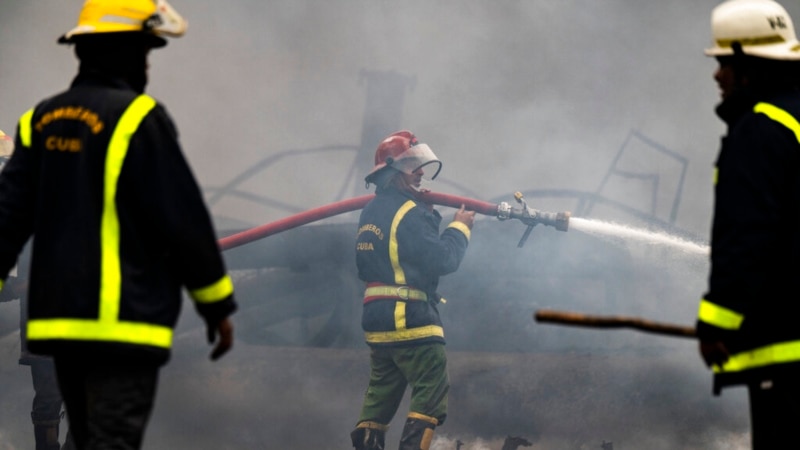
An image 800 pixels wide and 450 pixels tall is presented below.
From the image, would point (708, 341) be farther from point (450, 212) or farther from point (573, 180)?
point (573, 180)

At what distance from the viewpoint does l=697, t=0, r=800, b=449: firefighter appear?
9.55 feet

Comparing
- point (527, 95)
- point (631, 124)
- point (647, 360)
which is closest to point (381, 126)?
point (527, 95)

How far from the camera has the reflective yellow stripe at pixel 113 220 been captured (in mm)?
2887

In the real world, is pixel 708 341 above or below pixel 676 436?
above

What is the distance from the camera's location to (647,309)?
9133mm

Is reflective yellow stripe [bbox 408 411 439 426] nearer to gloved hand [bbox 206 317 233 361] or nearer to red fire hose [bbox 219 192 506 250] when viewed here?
red fire hose [bbox 219 192 506 250]

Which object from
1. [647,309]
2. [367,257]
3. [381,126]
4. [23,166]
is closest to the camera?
[23,166]

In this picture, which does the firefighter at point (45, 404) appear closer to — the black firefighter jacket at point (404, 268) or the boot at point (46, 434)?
the boot at point (46, 434)

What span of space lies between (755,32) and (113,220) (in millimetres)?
1740

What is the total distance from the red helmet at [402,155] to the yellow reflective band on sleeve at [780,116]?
10.9 ft

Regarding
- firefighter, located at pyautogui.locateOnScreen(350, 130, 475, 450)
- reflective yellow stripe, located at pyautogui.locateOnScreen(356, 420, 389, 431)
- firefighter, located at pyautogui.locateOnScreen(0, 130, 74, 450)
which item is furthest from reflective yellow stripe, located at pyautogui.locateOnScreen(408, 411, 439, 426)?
firefighter, located at pyautogui.locateOnScreen(0, 130, 74, 450)

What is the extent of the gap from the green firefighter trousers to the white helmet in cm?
300

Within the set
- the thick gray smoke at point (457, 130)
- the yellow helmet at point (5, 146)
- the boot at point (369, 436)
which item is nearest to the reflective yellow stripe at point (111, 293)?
the boot at point (369, 436)

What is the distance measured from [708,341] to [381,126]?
8007 millimetres
